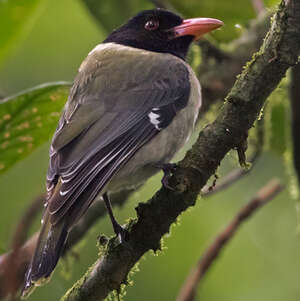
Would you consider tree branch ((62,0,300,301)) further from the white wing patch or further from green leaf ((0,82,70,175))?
the white wing patch

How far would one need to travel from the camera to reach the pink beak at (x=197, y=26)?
4207 mm

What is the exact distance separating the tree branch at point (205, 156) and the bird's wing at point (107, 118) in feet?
0.90

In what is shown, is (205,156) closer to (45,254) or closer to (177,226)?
(45,254)

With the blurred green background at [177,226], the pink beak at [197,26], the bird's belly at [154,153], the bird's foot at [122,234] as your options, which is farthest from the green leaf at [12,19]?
the blurred green background at [177,226]

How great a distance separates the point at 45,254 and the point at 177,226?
3267 mm

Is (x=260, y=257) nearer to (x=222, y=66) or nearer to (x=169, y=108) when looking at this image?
(x=222, y=66)

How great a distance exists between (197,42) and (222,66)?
230 mm

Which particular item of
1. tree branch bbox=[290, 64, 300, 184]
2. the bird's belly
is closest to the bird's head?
the bird's belly

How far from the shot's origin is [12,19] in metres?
3.80

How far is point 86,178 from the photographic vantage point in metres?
3.25

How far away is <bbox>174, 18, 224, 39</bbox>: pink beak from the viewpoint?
4207 mm

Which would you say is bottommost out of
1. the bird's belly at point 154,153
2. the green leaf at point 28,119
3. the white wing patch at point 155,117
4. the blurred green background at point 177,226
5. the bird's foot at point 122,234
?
the blurred green background at point 177,226

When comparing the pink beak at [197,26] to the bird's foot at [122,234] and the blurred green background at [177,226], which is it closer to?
the bird's foot at [122,234]

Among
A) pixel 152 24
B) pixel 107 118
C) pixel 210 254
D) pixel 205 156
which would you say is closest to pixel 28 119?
pixel 107 118
